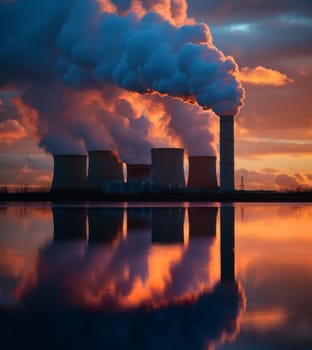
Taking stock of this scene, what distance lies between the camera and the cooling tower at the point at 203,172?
43688 mm

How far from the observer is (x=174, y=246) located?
12852mm

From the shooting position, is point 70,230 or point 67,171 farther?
point 67,171

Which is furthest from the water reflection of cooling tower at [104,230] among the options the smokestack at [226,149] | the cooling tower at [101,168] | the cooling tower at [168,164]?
the cooling tower at [101,168]

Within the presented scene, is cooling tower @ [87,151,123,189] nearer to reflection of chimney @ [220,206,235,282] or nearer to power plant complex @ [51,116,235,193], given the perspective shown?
power plant complex @ [51,116,235,193]

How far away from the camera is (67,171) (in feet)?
142

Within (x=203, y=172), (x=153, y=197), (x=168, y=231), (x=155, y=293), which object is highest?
(x=203, y=172)

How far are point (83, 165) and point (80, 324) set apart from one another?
39193 mm

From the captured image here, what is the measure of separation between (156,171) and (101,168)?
691 centimetres

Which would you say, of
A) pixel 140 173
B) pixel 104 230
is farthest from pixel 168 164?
pixel 104 230

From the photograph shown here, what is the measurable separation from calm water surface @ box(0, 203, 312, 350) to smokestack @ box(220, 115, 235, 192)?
26836mm

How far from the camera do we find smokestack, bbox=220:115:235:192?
40.9 m

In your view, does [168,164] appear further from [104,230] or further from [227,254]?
[227,254]

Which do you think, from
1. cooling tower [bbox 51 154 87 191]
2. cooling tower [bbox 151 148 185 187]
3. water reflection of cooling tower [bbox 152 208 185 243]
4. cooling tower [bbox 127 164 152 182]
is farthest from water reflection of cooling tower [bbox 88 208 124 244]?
cooling tower [bbox 127 164 152 182]

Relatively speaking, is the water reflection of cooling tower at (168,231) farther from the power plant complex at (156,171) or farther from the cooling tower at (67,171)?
the cooling tower at (67,171)
